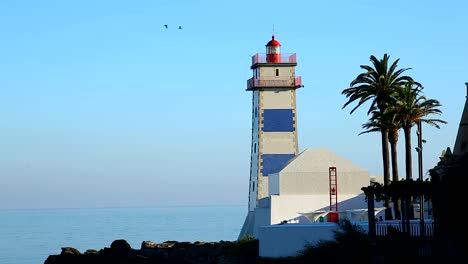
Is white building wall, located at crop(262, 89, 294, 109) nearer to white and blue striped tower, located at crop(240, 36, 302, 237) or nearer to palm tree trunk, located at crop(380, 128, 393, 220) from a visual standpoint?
white and blue striped tower, located at crop(240, 36, 302, 237)

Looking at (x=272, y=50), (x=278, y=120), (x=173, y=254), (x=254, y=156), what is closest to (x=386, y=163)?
(x=173, y=254)

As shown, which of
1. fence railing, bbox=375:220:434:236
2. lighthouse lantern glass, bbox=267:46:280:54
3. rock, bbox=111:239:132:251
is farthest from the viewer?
lighthouse lantern glass, bbox=267:46:280:54

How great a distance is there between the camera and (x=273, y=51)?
81688 millimetres

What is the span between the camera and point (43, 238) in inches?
6186

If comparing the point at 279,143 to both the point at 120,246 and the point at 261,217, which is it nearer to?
the point at 261,217

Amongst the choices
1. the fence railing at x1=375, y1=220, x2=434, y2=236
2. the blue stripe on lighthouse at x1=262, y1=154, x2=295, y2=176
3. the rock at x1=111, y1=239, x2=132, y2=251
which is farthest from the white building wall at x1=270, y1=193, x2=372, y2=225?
the fence railing at x1=375, y1=220, x2=434, y2=236

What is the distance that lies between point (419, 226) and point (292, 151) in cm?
Result: 2903

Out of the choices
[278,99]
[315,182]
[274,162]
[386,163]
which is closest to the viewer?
[386,163]

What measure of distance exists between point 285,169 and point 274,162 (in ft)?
19.8

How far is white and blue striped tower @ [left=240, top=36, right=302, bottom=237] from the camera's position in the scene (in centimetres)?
7856

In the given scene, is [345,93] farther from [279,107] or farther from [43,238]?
[43,238]

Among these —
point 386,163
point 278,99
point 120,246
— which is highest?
point 278,99

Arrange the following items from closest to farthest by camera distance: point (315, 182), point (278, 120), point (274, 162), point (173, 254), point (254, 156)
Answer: point (173, 254) < point (315, 182) < point (274, 162) < point (278, 120) < point (254, 156)

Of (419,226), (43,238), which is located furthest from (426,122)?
(43,238)
